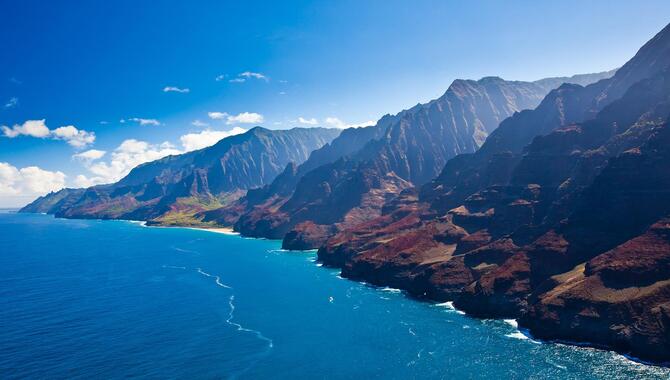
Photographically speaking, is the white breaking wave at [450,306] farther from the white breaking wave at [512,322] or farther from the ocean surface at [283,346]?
the white breaking wave at [512,322]

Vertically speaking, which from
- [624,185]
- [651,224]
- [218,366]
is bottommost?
[218,366]

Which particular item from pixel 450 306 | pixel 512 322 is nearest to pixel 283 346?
pixel 450 306

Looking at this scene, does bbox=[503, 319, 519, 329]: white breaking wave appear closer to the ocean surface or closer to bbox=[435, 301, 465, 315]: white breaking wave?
the ocean surface

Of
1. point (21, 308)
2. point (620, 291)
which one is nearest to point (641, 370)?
point (620, 291)

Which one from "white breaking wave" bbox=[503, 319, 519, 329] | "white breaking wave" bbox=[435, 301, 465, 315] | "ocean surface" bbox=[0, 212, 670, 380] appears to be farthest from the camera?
"white breaking wave" bbox=[435, 301, 465, 315]

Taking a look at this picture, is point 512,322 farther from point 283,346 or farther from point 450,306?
point 283,346

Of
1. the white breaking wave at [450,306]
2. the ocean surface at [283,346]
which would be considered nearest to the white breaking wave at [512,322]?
the ocean surface at [283,346]

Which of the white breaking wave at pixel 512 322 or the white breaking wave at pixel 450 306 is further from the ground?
the white breaking wave at pixel 450 306

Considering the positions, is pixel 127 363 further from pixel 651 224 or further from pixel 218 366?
pixel 651 224

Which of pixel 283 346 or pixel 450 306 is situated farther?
pixel 450 306

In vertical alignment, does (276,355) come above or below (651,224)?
below

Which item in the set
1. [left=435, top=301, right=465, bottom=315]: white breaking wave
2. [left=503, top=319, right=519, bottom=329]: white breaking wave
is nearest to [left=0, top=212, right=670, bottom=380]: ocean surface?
[left=503, top=319, right=519, bottom=329]: white breaking wave
